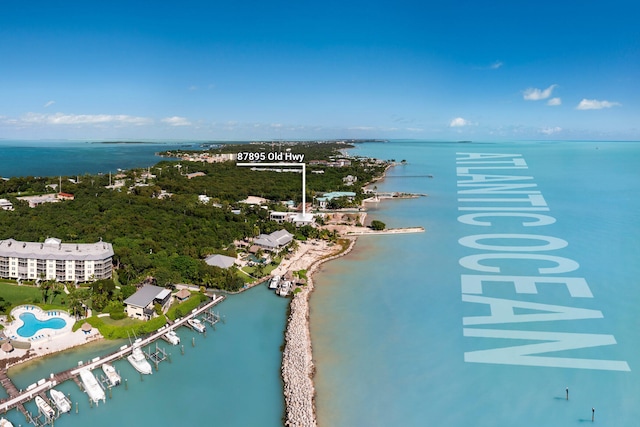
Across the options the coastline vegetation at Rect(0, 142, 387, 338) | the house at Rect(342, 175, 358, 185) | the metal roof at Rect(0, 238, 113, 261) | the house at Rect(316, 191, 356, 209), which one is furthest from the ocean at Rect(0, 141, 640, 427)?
the house at Rect(342, 175, 358, 185)

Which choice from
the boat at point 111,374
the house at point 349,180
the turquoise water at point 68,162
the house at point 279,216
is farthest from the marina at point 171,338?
the turquoise water at point 68,162

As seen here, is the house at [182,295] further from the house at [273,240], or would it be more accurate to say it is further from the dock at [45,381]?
the house at [273,240]

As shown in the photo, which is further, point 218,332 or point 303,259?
point 303,259

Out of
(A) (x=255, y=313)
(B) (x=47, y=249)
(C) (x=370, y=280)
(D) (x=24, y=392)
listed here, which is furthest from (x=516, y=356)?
(B) (x=47, y=249)

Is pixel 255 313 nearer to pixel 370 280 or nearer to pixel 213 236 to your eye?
pixel 370 280

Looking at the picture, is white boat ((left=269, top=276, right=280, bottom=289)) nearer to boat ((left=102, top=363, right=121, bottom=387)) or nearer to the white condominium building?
the white condominium building

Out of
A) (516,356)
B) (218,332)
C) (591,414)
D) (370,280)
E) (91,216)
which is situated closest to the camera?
(591,414)
